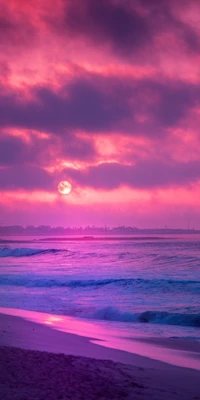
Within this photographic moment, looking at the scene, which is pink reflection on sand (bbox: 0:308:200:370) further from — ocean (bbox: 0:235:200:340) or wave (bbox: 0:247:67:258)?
wave (bbox: 0:247:67:258)

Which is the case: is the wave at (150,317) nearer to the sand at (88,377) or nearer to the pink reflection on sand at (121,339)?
the pink reflection on sand at (121,339)

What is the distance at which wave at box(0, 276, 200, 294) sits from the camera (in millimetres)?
25819

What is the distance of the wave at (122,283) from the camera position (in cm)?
2582

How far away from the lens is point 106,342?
11.6 m

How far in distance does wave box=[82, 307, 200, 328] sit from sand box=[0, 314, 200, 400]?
693 cm

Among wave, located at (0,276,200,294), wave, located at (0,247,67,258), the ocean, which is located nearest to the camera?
the ocean

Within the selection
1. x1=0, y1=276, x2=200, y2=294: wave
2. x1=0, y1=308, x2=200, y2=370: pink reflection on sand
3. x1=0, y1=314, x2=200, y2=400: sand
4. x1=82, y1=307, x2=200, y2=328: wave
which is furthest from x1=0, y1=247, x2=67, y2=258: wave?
x1=0, y1=314, x2=200, y2=400: sand

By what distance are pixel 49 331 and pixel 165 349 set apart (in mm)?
3366

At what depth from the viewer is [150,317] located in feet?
56.9

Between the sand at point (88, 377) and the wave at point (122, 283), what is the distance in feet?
52.0

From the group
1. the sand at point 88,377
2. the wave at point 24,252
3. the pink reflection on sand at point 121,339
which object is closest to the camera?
the sand at point 88,377

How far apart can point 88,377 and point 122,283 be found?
21970 millimetres

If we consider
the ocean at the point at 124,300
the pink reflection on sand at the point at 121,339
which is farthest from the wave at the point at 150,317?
the pink reflection on sand at the point at 121,339

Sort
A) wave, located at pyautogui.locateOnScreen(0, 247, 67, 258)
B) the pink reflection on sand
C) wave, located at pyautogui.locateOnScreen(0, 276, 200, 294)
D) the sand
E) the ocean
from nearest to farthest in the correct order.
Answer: the sand < the pink reflection on sand < the ocean < wave, located at pyautogui.locateOnScreen(0, 276, 200, 294) < wave, located at pyautogui.locateOnScreen(0, 247, 67, 258)
